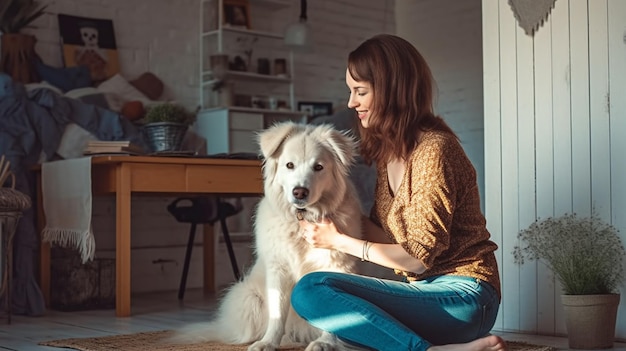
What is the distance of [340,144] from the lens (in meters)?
2.88

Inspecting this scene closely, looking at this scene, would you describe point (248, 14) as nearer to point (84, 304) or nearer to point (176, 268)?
point (176, 268)

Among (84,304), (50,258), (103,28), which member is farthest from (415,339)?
(103,28)

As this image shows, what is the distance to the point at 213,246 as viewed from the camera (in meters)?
5.97

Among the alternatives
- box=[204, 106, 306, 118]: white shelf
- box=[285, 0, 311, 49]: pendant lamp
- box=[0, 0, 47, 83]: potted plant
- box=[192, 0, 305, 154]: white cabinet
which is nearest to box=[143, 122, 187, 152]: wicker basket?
box=[192, 0, 305, 154]: white cabinet

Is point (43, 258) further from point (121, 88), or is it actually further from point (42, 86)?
point (121, 88)

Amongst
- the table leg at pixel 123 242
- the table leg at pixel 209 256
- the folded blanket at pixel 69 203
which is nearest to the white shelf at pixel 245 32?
the table leg at pixel 209 256

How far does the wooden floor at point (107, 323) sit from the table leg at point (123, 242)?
90 millimetres

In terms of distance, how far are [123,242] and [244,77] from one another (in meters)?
2.66

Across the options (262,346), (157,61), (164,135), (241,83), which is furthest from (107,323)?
(241,83)

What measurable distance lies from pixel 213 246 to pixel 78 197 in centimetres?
160

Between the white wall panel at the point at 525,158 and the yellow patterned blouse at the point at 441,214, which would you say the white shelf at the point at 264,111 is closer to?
the white wall panel at the point at 525,158

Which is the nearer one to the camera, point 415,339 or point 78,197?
point 415,339

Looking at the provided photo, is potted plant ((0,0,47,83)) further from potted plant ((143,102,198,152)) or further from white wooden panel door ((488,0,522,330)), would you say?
white wooden panel door ((488,0,522,330))

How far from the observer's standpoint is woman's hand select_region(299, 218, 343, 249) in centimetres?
264
